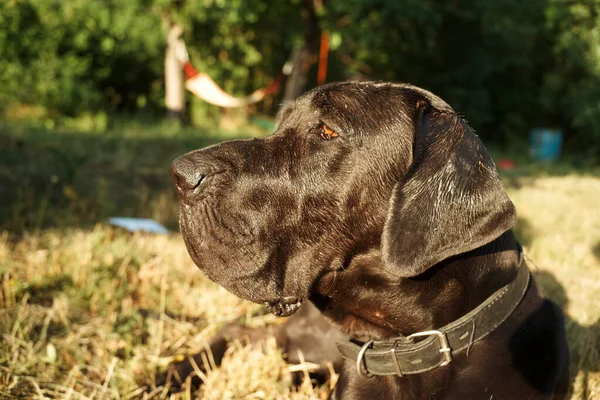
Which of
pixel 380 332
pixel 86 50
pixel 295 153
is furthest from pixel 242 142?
pixel 86 50

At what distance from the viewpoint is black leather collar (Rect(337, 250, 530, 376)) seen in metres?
2.21

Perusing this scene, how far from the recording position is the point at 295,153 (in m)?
2.36

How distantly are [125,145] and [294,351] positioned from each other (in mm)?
5793

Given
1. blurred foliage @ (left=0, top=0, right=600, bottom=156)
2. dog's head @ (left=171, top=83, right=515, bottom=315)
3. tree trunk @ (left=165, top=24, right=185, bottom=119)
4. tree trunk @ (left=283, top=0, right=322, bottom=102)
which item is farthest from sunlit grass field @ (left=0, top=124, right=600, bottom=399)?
tree trunk @ (left=283, top=0, right=322, bottom=102)

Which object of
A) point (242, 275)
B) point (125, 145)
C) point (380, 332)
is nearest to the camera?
point (242, 275)

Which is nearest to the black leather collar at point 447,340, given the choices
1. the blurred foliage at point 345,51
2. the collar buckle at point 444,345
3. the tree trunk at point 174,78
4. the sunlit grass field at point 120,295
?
the collar buckle at point 444,345

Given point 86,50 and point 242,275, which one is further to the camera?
point 86,50

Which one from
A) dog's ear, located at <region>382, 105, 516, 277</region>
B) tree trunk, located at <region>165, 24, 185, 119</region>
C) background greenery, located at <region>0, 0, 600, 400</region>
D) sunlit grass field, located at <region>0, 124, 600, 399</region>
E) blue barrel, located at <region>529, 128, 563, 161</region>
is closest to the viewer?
dog's ear, located at <region>382, 105, 516, 277</region>

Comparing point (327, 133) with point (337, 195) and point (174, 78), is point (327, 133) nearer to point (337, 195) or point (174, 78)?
point (337, 195)

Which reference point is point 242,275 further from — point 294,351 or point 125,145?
point 125,145

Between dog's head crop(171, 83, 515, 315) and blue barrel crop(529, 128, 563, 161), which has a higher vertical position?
dog's head crop(171, 83, 515, 315)

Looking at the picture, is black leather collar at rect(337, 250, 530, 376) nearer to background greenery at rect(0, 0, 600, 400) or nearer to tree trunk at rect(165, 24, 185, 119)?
background greenery at rect(0, 0, 600, 400)

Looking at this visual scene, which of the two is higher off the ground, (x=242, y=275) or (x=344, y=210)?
(x=344, y=210)

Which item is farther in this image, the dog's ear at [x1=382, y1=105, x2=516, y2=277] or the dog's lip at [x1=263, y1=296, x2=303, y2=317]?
the dog's lip at [x1=263, y1=296, x2=303, y2=317]
